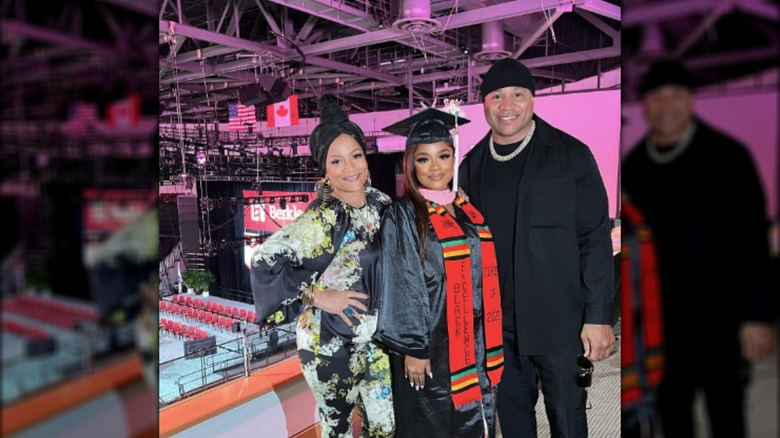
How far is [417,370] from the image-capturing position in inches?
75.6

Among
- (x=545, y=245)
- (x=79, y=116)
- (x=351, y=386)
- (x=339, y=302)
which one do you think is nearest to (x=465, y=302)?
(x=545, y=245)

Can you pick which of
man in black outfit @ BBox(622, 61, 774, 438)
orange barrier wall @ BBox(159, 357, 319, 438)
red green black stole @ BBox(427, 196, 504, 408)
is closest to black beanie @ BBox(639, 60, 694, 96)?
man in black outfit @ BBox(622, 61, 774, 438)

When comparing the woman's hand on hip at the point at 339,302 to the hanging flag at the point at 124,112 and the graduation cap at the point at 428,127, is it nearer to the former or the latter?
the graduation cap at the point at 428,127

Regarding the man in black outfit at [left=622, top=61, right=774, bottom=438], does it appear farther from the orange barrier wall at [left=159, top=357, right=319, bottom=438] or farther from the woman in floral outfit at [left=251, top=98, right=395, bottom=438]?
the orange barrier wall at [left=159, top=357, right=319, bottom=438]

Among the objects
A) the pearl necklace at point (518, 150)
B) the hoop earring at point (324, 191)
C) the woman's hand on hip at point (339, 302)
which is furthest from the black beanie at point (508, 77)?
the woman's hand on hip at point (339, 302)

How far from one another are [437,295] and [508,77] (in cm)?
89

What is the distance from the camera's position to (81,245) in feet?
3.07

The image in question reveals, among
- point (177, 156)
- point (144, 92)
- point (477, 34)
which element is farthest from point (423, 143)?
point (177, 156)

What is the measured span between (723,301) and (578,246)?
162 cm

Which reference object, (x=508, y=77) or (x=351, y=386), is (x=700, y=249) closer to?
(x=508, y=77)

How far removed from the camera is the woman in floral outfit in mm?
2033

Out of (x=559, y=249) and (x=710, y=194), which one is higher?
(x=710, y=194)

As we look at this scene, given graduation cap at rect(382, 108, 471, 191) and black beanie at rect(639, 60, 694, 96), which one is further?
graduation cap at rect(382, 108, 471, 191)

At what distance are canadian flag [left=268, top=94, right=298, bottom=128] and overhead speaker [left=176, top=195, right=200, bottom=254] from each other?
101 cm
